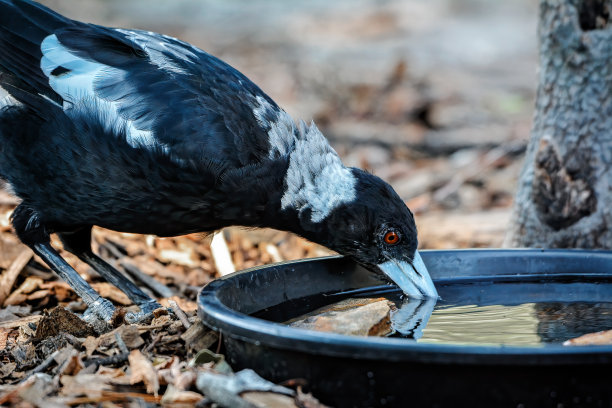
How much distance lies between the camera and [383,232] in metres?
3.21

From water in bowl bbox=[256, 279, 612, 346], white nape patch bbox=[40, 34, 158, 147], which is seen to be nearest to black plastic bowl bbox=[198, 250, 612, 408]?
A: water in bowl bbox=[256, 279, 612, 346]

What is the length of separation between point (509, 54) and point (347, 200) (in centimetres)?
946

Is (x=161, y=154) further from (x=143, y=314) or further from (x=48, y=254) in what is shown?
(x=48, y=254)

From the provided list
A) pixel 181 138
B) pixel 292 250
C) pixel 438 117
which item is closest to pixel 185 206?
pixel 181 138

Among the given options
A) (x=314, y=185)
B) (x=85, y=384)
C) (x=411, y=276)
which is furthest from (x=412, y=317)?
(x=85, y=384)

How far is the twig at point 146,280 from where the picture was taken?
13.1 feet

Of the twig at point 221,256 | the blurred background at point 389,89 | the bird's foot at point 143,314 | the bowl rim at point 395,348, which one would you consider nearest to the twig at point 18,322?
the bird's foot at point 143,314

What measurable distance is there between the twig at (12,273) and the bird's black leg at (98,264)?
287 millimetres

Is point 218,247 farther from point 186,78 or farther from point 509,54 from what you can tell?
point 509,54

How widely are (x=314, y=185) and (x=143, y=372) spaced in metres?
1.17

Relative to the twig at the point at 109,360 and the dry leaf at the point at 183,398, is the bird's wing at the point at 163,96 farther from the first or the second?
the dry leaf at the point at 183,398

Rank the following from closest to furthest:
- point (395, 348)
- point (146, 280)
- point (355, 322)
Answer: point (395, 348), point (355, 322), point (146, 280)

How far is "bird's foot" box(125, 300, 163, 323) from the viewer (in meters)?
3.03

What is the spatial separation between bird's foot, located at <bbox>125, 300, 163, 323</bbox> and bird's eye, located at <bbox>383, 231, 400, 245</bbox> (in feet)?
3.02
